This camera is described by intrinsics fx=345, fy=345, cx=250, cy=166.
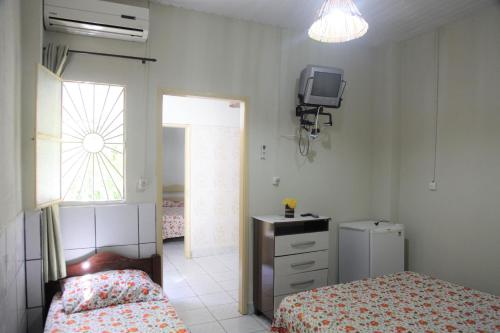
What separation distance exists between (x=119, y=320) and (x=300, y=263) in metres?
1.67

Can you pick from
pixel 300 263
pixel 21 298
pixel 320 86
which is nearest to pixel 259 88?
pixel 320 86

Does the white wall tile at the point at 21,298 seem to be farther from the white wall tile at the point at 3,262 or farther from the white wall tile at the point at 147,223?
the white wall tile at the point at 147,223

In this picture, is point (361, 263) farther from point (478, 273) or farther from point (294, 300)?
point (294, 300)

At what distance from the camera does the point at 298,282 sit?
125 inches

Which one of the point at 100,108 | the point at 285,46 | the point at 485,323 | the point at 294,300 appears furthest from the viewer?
the point at 285,46

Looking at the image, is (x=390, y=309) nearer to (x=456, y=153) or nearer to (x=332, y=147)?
(x=456, y=153)

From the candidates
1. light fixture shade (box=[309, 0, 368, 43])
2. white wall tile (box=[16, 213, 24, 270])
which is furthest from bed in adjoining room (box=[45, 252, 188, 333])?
light fixture shade (box=[309, 0, 368, 43])

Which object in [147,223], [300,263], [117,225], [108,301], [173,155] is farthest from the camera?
[173,155]

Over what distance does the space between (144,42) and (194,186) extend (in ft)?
8.82

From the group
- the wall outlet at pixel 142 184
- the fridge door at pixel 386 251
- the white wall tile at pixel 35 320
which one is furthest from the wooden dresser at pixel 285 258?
the white wall tile at pixel 35 320

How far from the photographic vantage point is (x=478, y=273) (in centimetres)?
308

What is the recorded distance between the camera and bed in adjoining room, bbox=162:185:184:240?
6023 mm

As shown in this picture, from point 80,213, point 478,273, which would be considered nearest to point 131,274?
point 80,213

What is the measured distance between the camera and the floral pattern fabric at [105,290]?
225cm
